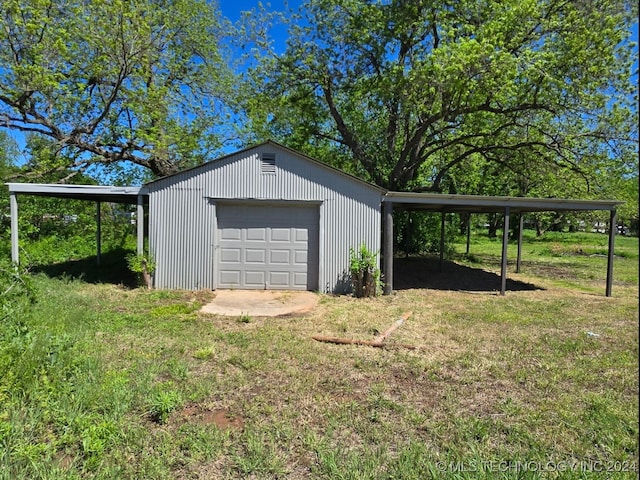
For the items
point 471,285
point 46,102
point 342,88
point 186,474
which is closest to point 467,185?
point 342,88

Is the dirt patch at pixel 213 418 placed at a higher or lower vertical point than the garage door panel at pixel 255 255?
lower

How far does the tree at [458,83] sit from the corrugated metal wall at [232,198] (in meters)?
→ 4.75

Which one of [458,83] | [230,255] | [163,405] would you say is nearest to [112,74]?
[230,255]

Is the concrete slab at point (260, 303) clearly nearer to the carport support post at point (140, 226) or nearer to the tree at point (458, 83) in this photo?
the carport support post at point (140, 226)

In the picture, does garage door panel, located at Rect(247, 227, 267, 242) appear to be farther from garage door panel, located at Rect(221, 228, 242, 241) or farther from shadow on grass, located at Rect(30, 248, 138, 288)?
shadow on grass, located at Rect(30, 248, 138, 288)

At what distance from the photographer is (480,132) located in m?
13.9

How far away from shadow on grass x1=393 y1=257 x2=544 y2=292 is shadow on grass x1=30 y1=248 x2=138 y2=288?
7.26 meters

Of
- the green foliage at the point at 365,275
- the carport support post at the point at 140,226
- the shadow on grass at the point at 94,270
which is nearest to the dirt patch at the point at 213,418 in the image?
the green foliage at the point at 365,275

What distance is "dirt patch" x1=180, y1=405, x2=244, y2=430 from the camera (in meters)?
3.13

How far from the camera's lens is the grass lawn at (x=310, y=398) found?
2635 millimetres

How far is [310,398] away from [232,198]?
20.4 feet

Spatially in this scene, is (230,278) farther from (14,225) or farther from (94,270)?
(14,225)

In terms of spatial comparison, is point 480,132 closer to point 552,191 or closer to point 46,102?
point 552,191

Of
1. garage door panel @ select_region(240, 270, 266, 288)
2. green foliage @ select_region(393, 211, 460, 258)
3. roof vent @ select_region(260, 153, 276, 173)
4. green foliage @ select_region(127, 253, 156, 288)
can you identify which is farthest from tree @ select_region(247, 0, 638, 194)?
green foliage @ select_region(127, 253, 156, 288)
